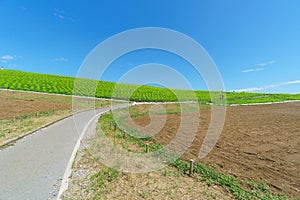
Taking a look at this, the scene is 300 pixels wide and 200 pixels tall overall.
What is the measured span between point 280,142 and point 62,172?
41.4ft

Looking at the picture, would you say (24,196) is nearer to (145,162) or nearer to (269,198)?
(145,162)

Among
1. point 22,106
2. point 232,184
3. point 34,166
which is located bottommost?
point 232,184

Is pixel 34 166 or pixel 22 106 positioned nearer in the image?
pixel 34 166

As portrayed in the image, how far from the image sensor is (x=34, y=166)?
310 inches

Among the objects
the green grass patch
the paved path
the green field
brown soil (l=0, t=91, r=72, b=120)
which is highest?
the green field

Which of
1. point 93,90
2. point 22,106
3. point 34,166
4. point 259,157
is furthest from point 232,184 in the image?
point 93,90

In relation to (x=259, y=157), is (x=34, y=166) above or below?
above

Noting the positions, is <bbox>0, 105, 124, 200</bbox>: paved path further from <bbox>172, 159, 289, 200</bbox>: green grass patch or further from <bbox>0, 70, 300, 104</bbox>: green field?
<bbox>0, 70, 300, 104</bbox>: green field

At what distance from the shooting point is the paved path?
19.3 ft

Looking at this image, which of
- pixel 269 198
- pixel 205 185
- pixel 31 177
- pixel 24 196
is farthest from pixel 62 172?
pixel 269 198

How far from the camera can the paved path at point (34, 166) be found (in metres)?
5.88

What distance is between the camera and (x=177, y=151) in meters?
10.6

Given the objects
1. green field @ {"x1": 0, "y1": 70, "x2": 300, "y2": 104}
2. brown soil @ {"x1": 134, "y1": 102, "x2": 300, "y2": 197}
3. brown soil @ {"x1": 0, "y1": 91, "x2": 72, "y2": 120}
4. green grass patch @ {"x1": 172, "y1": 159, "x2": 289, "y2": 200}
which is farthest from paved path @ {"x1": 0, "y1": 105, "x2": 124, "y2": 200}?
green field @ {"x1": 0, "y1": 70, "x2": 300, "y2": 104}

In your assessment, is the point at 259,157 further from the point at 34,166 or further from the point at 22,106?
the point at 22,106
